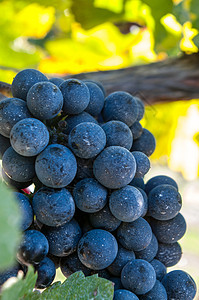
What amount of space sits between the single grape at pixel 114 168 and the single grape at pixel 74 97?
0.32ft

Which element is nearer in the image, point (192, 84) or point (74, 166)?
point (74, 166)

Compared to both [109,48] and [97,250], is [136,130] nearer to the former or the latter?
[97,250]

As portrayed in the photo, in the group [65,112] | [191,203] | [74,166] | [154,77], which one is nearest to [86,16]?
[154,77]

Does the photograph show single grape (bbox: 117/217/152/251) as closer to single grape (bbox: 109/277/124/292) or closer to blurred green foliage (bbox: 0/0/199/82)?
single grape (bbox: 109/277/124/292)

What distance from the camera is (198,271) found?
4160mm

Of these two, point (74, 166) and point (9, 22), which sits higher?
point (9, 22)

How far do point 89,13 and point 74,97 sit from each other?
74 centimetres

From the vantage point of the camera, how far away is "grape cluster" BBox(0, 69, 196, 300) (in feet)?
1.56

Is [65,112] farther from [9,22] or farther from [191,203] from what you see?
[191,203]

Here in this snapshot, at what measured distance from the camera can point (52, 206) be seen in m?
0.47

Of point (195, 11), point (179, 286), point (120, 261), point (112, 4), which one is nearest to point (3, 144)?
point (120, 261)

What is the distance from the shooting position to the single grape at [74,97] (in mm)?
547

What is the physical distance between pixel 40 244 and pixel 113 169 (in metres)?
0.15

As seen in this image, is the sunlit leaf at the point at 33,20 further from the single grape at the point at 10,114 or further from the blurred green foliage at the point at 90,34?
the single grape at the point at 10,114
